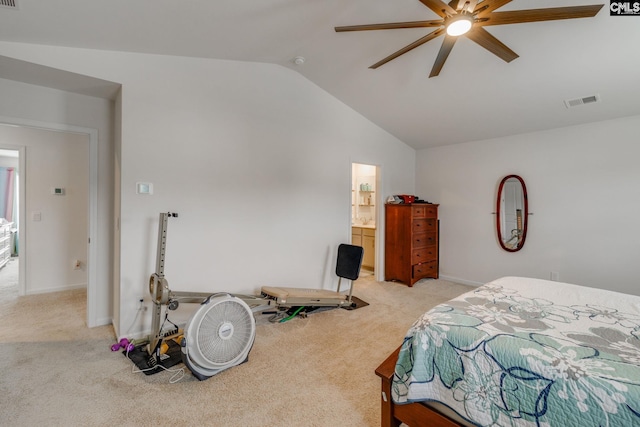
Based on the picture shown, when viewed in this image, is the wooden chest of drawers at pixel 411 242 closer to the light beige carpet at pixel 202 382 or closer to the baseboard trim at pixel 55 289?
the light beige carpet at pixel 202 382

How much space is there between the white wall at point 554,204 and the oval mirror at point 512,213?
0.09 m

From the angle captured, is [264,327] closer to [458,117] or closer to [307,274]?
[307,274]

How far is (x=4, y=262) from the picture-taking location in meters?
5.27

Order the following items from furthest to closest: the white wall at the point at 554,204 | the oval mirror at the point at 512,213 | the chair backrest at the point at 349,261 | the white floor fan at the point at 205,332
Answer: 1. the oval mirror at the point at 512,213
2. the chair backrest at the point at 349,261
3. the white wall at the point at 554,204
4. the white floor fan at the point at 205,332

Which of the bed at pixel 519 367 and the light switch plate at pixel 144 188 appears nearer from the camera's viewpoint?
the bed at pixel 519 367

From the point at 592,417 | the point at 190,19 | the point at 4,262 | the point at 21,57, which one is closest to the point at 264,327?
the point at 592,417

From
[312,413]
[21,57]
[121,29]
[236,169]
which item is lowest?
[312,413]

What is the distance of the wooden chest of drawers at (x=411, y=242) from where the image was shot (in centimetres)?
436

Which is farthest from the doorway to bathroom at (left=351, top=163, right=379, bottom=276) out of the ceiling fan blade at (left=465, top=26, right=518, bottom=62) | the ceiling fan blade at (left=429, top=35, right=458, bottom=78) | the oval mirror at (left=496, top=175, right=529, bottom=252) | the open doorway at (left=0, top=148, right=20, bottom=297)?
the open doorway at (left=0, top=148, right=20, bottom=297)

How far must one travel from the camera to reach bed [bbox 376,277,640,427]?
996 mm

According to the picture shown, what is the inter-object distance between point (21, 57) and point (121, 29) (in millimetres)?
813

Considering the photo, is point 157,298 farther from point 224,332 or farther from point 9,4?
point 9,4

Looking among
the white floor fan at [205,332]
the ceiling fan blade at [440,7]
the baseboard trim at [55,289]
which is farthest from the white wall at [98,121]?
the ceiling fan blade at [440,7]

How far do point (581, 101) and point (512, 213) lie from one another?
1.64m
